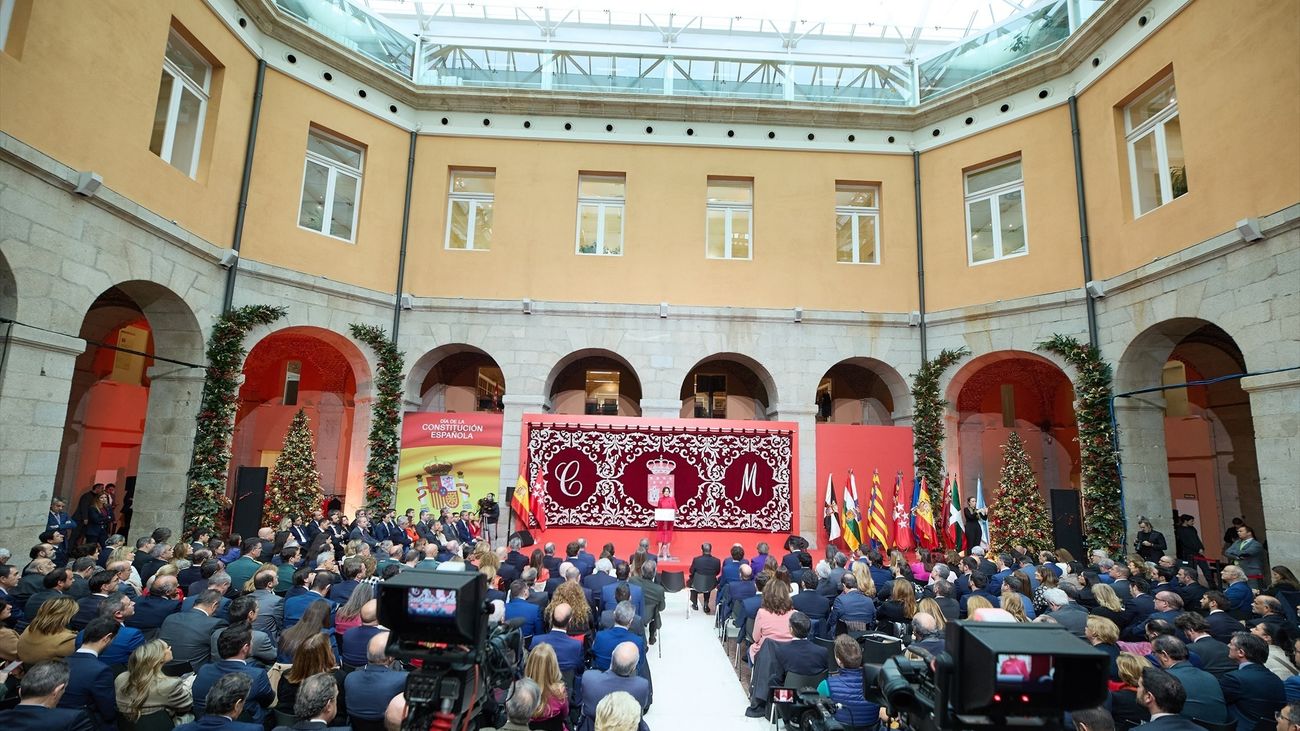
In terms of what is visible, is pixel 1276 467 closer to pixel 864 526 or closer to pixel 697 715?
pixel 864 526

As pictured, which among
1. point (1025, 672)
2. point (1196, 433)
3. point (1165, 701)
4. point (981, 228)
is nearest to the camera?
point (1025, 672)

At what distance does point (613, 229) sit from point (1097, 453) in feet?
29.3

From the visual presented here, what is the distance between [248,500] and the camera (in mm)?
9766

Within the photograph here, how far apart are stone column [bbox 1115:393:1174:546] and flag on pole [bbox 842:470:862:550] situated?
378cm

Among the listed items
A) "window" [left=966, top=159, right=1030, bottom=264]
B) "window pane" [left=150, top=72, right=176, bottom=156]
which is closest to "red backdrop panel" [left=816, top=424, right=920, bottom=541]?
"window" [left=966, top=159, right=1030, bottom=264]

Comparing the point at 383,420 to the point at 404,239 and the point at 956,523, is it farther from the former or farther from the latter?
the point at 956,523

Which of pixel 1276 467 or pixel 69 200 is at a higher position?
pixel 69 200

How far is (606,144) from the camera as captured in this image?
508 inches

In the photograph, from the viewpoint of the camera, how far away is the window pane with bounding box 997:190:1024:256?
11734 millimetres

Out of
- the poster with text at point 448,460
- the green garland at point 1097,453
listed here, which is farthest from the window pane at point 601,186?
the green garland at point 1097,453

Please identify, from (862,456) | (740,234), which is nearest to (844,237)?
(740,234)

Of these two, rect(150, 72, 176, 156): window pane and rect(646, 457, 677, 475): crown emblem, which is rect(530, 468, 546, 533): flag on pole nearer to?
rect(646, 457, 677, 475): crown emblem

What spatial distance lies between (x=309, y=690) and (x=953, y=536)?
10.6m

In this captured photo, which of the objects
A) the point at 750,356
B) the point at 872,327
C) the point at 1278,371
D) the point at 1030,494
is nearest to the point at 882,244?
the point at 872,327
